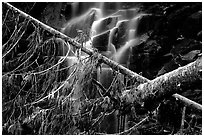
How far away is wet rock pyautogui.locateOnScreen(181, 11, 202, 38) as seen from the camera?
8.48 ft

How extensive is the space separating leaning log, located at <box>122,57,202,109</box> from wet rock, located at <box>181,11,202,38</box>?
1.19m

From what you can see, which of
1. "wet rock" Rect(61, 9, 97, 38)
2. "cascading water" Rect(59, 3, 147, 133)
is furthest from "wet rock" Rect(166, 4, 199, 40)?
"wet rock" Rect(61, 9, 97, 38)

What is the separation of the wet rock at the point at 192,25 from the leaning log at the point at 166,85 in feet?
3.91

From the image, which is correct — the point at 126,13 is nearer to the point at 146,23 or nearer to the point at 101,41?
the point at 146,23

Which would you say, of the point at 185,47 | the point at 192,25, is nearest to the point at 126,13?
the point at 192,25

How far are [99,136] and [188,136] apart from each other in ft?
1.70

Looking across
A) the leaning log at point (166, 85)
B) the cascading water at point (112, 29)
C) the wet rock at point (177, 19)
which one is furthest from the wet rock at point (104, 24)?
the leaning log at point (166, 85)

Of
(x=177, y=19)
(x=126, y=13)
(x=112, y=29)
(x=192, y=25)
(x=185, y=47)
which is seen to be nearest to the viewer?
(x=185, y=47)

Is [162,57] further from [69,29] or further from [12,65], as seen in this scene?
[12,65]

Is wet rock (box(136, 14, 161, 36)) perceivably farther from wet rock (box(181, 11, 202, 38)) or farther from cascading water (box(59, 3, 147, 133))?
wet rock (box(181, 11, 202, 38))

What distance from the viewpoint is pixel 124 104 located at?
1.66 m

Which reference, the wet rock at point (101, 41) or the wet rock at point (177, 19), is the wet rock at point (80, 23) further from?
the wet rock at point (177, 19)

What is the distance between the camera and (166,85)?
4.93 ft

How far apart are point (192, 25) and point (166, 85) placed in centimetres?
131
